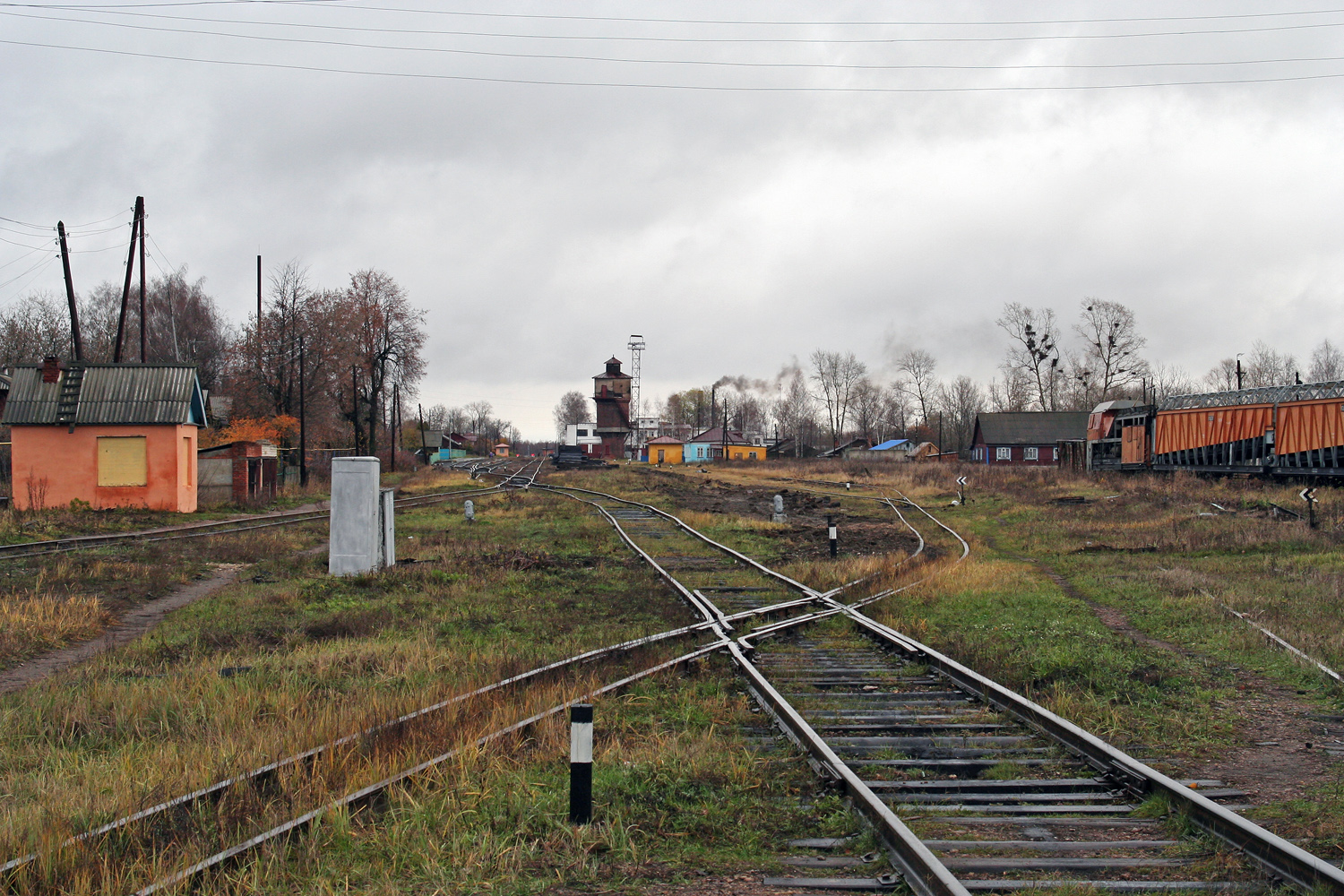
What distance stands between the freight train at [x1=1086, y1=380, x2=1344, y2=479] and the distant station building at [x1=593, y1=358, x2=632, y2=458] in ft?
242

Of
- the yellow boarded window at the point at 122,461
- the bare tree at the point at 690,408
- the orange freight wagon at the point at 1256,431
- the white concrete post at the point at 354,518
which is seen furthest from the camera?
the bare tree at the point at 690,408

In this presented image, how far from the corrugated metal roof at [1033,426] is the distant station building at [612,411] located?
48.0 metres

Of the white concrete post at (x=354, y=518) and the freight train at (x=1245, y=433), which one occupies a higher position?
the freight train at (x=1245, y=433)

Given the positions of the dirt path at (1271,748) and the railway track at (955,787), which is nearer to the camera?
the railway track at (955,787)

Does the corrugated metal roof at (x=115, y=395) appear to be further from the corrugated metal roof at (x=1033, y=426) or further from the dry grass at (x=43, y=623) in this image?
the corrugated metal roof at (x=1033, y=426)

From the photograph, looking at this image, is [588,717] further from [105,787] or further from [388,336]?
[388,336]

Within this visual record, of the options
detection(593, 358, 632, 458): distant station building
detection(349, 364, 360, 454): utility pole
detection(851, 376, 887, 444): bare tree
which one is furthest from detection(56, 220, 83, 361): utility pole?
detection(851, 376, 887, 444): bare tree

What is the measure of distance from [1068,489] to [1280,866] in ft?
107

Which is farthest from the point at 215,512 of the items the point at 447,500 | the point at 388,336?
the point at 388,336

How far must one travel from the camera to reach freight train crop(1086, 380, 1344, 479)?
28406mm

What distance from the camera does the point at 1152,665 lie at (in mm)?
8484

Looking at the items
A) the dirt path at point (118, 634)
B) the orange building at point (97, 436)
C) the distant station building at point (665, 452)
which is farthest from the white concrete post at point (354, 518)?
the distant station building at point (665, 452)

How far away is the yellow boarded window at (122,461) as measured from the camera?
2627cm

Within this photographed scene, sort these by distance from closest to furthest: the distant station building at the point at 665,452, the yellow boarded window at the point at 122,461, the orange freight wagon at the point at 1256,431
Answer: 1. the yellow boarded window at the point at 122,461
2. the orange freight wagon at the point at 1256,431
3. the distant station building at the point at 665,452
